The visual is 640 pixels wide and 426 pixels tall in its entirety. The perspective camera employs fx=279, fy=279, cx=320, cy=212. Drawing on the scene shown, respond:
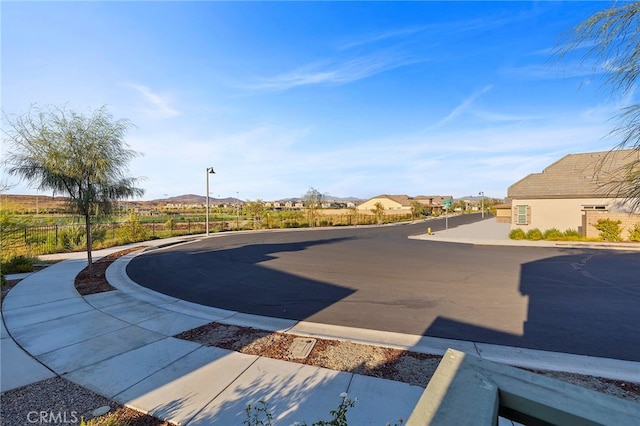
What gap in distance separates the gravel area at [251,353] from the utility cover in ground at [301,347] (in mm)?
60

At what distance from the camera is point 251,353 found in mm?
4035

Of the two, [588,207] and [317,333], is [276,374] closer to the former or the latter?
[317,333]

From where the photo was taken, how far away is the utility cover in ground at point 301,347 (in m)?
3.99

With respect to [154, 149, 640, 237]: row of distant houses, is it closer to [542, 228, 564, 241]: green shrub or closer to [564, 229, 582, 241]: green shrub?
[564, 229, 582, 241]: green shrub

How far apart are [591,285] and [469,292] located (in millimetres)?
3728

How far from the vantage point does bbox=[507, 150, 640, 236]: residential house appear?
681 inches

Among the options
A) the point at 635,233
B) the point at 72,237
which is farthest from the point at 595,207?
the point at 72,237

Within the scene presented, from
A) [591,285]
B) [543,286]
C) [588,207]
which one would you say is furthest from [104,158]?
[588,207]

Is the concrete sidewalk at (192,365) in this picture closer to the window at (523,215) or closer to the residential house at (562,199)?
the window at (523,215)

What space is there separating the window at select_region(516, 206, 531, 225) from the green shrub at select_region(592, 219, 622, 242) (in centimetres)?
353

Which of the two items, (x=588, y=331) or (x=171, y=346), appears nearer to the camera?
(x=171, y=346)

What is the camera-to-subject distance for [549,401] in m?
1.40

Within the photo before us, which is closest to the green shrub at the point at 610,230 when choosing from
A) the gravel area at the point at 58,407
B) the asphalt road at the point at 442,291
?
the asphalt road at the point at 442,291

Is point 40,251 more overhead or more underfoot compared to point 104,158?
more underfoot
